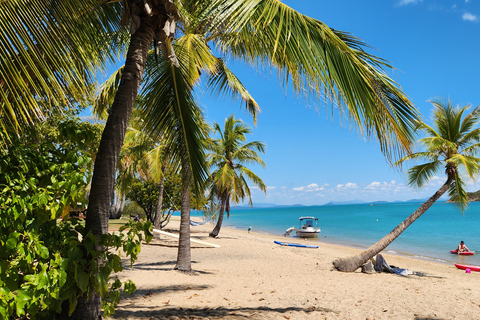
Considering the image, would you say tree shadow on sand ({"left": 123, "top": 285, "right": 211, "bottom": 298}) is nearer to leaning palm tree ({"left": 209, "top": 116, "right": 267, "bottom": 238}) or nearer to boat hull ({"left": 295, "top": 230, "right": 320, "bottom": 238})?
leaning palm tree ({"left": 209, "top": 116, "right": 267, "bottom": 238})

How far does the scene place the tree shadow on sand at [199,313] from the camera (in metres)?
4.39

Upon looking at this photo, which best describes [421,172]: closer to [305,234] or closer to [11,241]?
[11,241]

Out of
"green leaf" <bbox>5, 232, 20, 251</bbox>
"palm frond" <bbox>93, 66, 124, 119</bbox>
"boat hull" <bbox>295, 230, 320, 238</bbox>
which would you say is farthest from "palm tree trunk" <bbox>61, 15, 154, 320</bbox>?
"boat hull" <bbox>295, 230, 320, 238</bbox>

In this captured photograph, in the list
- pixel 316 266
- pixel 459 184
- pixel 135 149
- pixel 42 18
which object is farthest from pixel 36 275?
pixel 135 149

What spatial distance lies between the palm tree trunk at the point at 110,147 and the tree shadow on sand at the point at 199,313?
146 centimetres

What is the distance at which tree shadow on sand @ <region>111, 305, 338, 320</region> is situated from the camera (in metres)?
4.39

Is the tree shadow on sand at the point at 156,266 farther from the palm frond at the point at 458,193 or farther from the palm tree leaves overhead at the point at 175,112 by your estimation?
the palm frond at the point at 458,193

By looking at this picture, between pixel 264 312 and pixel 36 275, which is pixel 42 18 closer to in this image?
pixel 36 275

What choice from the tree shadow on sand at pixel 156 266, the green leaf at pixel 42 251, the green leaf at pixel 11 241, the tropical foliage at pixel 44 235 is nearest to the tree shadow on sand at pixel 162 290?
the tree shadow on sand at pixel 156 266

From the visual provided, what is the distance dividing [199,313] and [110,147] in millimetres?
3021

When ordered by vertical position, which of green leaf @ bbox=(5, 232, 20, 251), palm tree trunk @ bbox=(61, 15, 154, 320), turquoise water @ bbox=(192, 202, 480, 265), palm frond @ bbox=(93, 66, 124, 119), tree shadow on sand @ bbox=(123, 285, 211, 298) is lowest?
turquoise water @ bbox=(192, 202, 480, 265)

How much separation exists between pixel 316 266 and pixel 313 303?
227 inches

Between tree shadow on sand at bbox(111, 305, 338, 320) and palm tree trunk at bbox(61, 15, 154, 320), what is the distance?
57.3 inches

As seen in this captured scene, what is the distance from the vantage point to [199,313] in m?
4.75
